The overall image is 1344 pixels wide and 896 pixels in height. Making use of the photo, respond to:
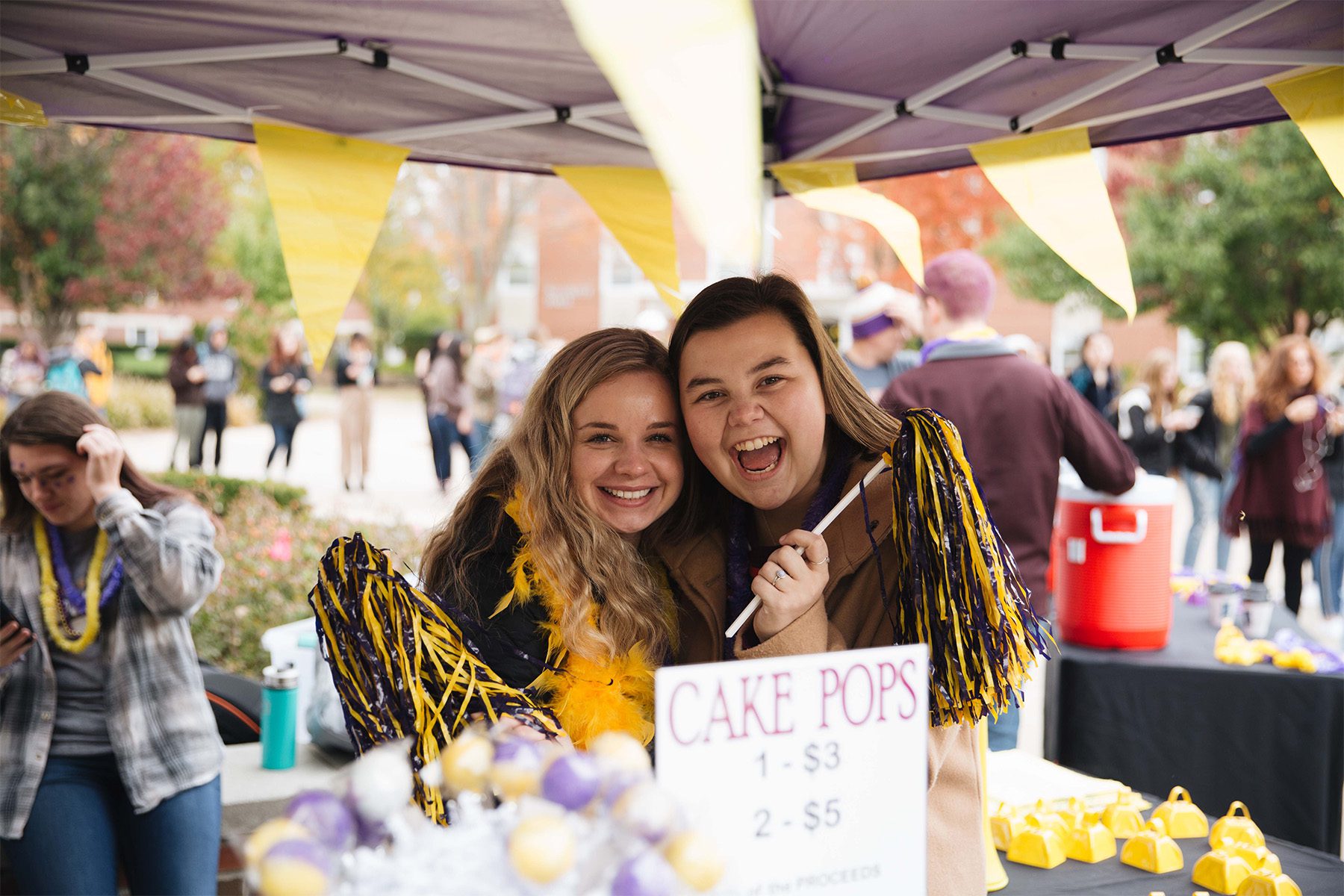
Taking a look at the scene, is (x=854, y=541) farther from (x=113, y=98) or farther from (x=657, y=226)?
(x=113, y=98)

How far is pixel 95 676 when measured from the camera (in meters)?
2.53

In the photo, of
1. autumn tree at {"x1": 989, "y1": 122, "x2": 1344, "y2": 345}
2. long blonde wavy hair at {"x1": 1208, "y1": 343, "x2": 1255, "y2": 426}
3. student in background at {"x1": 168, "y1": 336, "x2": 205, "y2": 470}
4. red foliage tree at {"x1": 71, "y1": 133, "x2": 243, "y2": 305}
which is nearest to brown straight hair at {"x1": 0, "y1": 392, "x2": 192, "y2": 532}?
long blonde wavy hair at {"x1": 1208, "y1": 343, "x2": 1255, "y2": 426}

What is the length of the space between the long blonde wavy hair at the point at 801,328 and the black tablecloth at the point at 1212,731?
1.81 meters

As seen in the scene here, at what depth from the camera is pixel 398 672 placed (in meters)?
1.57

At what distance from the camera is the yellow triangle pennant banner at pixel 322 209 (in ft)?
8.96

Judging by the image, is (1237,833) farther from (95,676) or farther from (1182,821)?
(95,676)

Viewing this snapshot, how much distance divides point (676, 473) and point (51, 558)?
5.29ft

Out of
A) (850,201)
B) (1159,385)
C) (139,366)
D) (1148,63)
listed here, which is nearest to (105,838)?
(850,201)

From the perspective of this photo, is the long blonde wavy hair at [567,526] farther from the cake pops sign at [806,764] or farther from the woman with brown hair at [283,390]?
the woman with brown hair at [283,390]

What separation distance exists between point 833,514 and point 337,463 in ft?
41.2

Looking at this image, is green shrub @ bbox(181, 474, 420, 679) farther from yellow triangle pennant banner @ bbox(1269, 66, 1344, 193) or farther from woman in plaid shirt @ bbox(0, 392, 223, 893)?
yellow triangle pennant banner @ bbox(1269, 66, 1344, 193)

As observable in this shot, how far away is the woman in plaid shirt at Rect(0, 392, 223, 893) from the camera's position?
2.39m

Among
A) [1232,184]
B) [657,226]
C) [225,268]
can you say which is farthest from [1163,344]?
[657,226]

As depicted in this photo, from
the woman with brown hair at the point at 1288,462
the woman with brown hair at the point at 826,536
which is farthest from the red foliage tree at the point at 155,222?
the woman with brown hair at the point at 826,536
